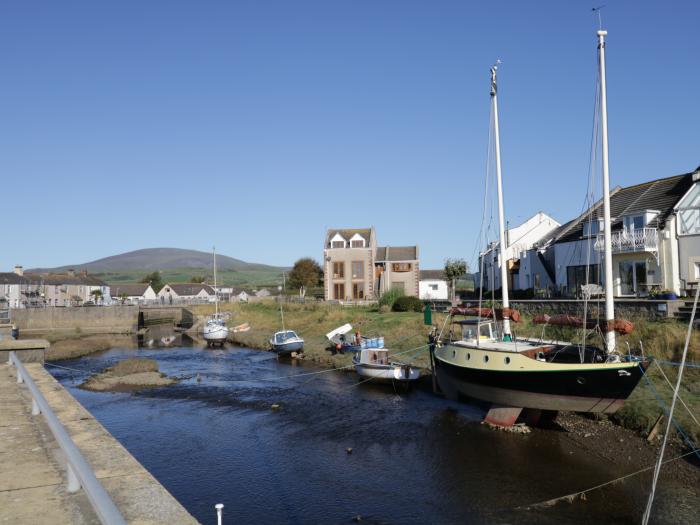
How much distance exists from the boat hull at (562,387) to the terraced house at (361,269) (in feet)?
174

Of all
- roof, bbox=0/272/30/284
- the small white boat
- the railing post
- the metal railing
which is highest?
roof, bbox=0/272/30/284

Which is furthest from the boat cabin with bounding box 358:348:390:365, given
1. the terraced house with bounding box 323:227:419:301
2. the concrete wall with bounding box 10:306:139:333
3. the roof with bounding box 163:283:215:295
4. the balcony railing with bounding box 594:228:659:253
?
the roof with bounding box 163:283:215:295

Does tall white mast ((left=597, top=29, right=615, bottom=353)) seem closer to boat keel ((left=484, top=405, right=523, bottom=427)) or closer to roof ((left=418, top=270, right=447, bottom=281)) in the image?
boat keel ((left=484, top=405, right=523, bottom=427))

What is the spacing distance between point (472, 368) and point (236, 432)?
1089 cm

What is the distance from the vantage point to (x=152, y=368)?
42.3 metres

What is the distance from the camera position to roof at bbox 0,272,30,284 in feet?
336

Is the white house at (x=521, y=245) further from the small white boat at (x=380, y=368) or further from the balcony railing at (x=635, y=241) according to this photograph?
the small white boat at (x=380, y=368)

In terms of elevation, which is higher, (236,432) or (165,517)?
(165,517)

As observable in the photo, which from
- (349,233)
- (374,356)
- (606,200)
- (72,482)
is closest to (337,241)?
(349,233)

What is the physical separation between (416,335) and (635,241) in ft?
56.1

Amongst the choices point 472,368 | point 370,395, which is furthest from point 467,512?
point 370,395

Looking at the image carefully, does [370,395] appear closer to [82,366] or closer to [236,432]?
[236,432]

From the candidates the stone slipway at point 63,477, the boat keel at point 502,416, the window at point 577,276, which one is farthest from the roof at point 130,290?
the stone slipway at point 63,477

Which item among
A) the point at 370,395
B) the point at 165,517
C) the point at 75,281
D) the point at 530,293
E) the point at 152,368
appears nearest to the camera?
the point at 165,517
